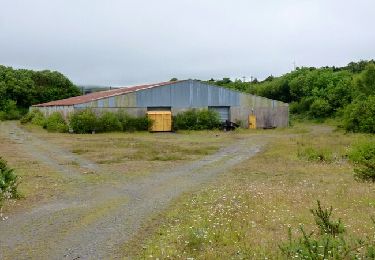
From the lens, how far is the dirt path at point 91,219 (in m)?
7.59

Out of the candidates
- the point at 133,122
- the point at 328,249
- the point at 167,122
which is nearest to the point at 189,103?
the point at 167,122

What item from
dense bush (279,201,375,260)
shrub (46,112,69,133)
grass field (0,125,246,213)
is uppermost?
shrub (46,112,69,133)

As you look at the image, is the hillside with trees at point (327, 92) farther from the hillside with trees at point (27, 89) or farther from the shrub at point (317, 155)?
the hillside with trees at point (27, 89)

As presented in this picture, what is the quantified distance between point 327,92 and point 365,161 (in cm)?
4440

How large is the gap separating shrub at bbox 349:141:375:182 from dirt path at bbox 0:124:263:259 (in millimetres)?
4713

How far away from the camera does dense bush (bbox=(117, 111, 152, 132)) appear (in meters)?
39.8

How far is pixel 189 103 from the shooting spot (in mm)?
42625

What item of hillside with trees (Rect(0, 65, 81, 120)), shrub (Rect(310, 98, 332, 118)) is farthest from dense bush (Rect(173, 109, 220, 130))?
hillside with trees (Rect(0, 65, 81, 120))

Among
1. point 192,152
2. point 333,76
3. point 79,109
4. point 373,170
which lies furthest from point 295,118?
point 373,170

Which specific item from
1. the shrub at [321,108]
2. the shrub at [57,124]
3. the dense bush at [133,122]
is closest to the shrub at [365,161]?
the dense bush at [133,122]

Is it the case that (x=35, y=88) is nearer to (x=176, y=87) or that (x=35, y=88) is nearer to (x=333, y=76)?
(x=176, y=87)

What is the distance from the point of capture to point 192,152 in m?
24.2

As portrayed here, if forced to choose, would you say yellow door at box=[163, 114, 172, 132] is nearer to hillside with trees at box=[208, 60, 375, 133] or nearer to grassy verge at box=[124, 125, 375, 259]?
hillside with trees at box=[208, 60, 375, 133]

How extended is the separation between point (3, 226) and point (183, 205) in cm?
399
